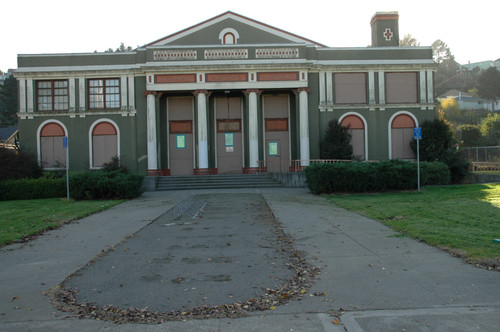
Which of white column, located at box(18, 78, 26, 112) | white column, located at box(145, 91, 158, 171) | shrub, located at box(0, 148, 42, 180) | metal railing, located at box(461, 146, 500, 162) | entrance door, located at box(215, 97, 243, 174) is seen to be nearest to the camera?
shrub, located at box(0, 148, 42, 180)

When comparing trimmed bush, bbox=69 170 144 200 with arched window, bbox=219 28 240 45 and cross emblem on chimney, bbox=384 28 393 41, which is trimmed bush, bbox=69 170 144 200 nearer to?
arched window, bbox=219 28 240 45

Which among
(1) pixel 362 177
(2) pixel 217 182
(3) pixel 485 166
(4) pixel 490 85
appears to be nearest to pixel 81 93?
(2) pixel 217 182

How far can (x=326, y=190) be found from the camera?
21188 millimetres

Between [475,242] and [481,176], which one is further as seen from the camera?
[481,176]

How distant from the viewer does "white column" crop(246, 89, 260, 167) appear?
29.6 metres

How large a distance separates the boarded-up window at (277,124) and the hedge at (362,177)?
11439 mm

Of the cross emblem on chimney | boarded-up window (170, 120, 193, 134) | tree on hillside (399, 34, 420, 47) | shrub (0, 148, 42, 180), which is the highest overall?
tree on hillside (399, 34, 420, 47)

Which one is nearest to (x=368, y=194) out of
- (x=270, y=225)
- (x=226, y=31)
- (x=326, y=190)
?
(x=326, y=190)

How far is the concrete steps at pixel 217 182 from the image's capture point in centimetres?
2650

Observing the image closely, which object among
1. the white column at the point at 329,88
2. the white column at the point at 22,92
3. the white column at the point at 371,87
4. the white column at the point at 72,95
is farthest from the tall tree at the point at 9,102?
the white column at the point at 371,87

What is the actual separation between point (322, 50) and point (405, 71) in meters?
6.31

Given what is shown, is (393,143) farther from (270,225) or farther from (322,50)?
(270,225)

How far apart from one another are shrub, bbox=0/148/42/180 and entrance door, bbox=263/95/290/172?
50.9 feet

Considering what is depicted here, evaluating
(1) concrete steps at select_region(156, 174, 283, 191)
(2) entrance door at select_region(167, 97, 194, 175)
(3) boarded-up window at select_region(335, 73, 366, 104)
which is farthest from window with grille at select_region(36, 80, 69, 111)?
(3) boarded-up window at select_region(335, 73, 366, 104)
